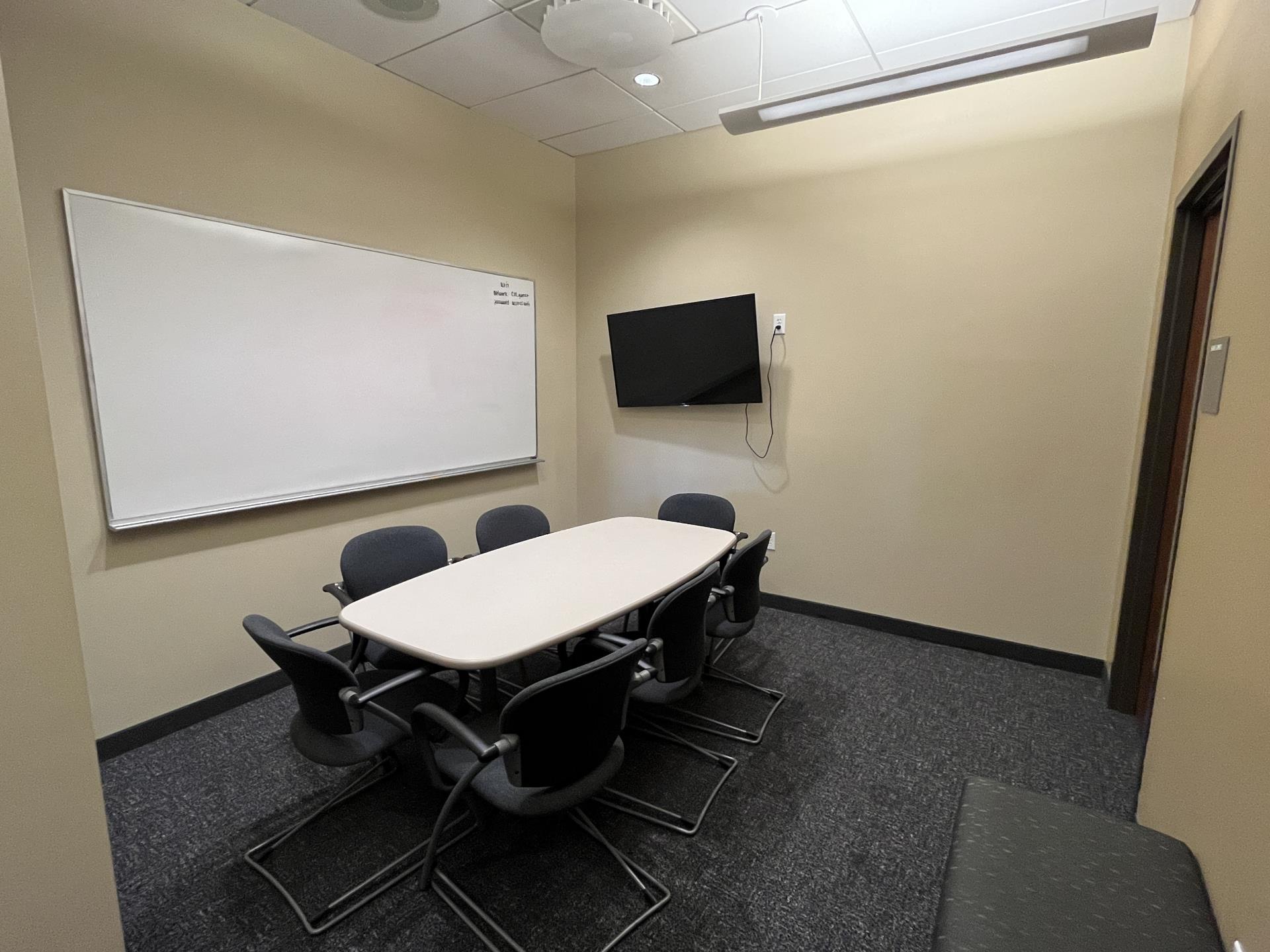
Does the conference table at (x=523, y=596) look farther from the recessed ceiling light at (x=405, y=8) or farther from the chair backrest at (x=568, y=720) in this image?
the recessed ceiling light at (x=405, y=8)

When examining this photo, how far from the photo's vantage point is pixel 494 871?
5.84 feet

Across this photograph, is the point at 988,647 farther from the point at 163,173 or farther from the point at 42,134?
the point at 42,134

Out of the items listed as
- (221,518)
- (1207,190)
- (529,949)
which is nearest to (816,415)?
(1207,190)

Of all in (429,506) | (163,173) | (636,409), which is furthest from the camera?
(636,409)

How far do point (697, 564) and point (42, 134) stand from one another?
2.86 metres

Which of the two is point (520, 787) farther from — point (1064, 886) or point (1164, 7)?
point (1164, 7)

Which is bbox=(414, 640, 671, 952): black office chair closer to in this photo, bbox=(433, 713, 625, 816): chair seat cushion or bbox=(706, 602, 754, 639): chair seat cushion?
bbox=(433, 713, 625, 816): chair seat cushion

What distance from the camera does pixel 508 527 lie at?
307 cm

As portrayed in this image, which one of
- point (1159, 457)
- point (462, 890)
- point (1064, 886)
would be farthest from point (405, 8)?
point (1159, 457)

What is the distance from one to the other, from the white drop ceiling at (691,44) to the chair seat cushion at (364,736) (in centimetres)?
276

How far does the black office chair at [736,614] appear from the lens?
2.36 m

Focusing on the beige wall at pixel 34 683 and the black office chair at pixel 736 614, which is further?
the black office chair at pixel 736 614

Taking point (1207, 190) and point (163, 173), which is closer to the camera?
point (1207, 190)

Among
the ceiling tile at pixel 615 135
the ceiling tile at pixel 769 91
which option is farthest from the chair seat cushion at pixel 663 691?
the ceiling tile at pixel 615 135
